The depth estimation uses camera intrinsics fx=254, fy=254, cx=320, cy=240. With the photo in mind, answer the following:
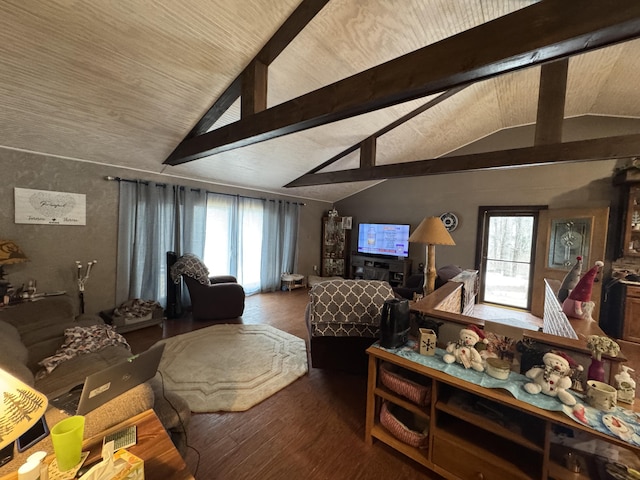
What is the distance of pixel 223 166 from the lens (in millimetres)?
3877

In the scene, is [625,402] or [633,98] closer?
[625,402]

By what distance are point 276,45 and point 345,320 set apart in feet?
7.60

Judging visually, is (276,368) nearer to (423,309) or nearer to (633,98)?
(423,309)

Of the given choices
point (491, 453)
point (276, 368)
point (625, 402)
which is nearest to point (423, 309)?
point (491, 453)

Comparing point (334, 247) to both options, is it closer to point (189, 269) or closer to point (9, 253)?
point (189, 269)

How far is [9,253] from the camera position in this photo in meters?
2.46

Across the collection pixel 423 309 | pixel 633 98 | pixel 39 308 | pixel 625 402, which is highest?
pixel 633 98

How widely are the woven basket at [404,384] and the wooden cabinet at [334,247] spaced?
4709mm

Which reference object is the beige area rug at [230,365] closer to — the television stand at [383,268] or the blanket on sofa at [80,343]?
the blanket on sofa at [80,343]

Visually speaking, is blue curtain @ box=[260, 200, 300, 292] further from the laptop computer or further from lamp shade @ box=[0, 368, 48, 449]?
lamp shade @ box=[0, 368, 48, 449]

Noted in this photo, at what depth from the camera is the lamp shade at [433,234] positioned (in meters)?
2.12

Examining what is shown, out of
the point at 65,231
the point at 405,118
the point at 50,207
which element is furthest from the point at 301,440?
the point at 405,118

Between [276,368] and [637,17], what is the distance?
299 centimetres

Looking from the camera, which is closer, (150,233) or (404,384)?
(404,384)
